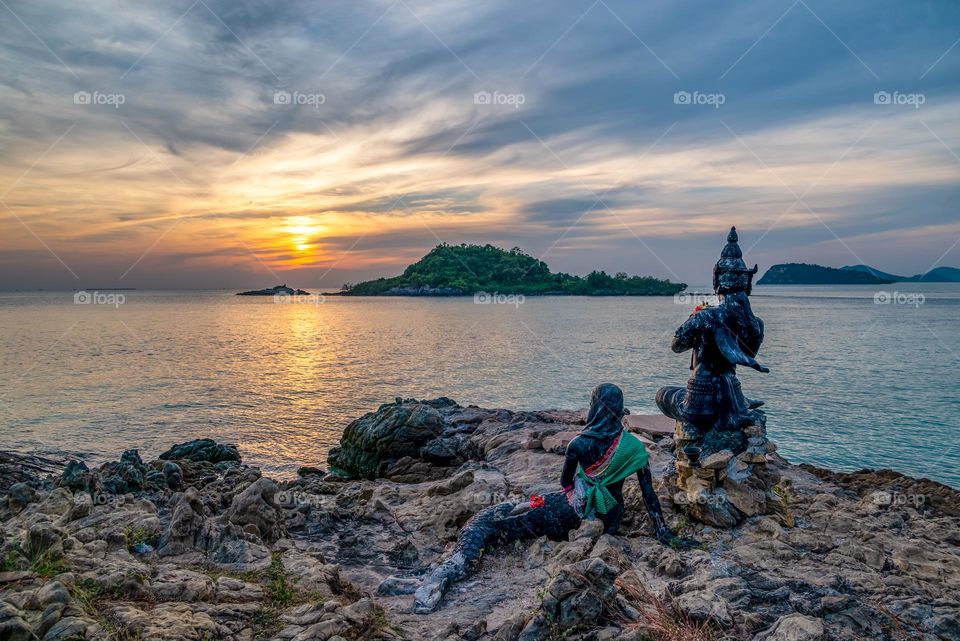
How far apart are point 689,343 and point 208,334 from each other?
232ft

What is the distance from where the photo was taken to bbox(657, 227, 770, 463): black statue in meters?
8.24

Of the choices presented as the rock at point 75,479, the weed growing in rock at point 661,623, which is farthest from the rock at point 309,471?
the weed growing in rock at point 661,623

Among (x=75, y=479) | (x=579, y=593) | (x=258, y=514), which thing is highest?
(x=579, y=593)

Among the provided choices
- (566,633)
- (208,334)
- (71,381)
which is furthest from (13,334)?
(566,633)

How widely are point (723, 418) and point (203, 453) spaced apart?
13.8m

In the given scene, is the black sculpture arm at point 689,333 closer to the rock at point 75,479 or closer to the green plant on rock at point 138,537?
the green plant on rock at point 138,537

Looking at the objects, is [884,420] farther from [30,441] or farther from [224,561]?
[30,441]

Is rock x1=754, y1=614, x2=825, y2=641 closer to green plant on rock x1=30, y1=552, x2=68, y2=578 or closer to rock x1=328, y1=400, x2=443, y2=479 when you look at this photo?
green plant on rock x1=30, y1=552, x2=68, y2=578

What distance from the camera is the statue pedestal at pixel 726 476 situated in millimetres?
7836

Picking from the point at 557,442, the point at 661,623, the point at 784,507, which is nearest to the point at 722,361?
the point at 784,507

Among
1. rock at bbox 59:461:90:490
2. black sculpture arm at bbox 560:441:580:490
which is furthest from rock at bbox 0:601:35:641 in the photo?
rock at bbox 59:461:90:490

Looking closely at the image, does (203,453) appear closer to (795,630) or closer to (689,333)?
(689,333)

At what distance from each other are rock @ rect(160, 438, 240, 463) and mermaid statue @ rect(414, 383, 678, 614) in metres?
10.8

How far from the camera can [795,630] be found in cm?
497
